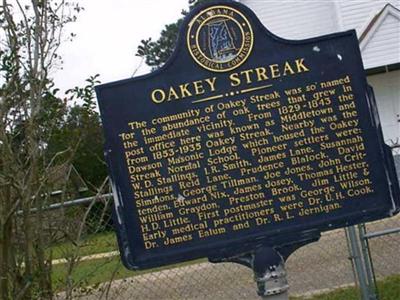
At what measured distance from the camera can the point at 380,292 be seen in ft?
24.3

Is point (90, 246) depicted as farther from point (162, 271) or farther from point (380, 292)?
point (162, 271)

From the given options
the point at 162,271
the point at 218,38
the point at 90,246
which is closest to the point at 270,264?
the point at 218,38

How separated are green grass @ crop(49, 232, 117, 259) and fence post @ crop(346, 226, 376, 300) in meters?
2.21

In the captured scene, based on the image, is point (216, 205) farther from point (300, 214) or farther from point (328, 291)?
point (328, 291)

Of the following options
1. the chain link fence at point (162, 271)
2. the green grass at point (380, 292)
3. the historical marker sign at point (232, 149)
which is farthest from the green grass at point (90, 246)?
the green grass at point (380, 292)

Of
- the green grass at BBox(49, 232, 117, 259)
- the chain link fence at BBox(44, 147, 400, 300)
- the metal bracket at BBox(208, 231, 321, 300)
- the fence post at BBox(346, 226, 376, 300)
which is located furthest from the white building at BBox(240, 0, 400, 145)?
the metal bracket at BBox(208, 231, 321, 300)

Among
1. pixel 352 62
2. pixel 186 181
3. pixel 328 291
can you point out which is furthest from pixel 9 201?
pixel 328 291

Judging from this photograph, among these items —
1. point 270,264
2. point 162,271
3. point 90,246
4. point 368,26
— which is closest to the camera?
point 270,264

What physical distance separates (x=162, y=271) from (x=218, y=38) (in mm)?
5980

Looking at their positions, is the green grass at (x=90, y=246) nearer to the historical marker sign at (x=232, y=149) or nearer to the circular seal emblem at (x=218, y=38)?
the historical marker sign at (x=232, y=149)

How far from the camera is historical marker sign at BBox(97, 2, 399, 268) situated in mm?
4762

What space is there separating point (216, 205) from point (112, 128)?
2.84 ft

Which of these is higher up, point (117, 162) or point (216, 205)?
point (117, 162)

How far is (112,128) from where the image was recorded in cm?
483
